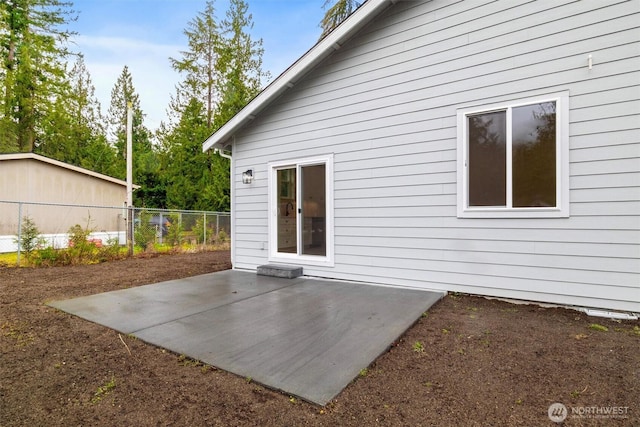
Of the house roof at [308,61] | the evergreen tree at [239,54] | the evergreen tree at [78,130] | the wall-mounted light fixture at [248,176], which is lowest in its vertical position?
the wall-mounted light fixture at [248,176]

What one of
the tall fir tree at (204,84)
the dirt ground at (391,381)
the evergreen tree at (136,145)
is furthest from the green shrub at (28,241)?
the evergreen tree at (136,145)

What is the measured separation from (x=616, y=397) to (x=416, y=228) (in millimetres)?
2723

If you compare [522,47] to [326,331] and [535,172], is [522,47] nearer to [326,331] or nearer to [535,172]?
[535,172]

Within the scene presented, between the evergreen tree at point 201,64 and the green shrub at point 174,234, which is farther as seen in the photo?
the evergreen tree at point 201,64

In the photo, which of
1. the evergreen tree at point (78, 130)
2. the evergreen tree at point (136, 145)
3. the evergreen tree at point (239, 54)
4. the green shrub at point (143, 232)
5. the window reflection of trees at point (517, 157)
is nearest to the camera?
the window reflection of trees at point (517, 157)

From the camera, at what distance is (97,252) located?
8016 mm

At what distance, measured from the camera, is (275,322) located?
319 centimetres

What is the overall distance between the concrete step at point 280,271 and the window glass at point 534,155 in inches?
133

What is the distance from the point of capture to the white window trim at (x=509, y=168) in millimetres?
3479

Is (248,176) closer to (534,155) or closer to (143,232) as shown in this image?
(534,155)

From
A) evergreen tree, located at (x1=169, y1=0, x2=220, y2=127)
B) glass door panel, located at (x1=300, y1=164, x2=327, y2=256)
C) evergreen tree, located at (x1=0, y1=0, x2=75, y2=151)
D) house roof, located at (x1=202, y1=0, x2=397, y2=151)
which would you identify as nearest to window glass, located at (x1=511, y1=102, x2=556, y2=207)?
house roof, located at (x1=202, y1=0, x2=397, y2=151)

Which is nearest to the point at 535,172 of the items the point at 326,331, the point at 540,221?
the point at 540,221

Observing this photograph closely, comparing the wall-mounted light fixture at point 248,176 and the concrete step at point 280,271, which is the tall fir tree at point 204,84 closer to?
the wall-mounted light fixture at point 248,176

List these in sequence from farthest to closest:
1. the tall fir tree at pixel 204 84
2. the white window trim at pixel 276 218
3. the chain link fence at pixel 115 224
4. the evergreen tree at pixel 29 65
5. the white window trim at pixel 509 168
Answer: the tall fir tree at pixel 204 84
the evergreen tree at pixel 29 65
the chain link fence at pixel 115 224
the white window trim at pixel 276 218
the white window trim at pixel 509 168
